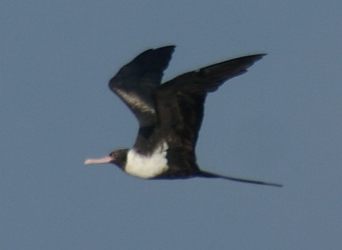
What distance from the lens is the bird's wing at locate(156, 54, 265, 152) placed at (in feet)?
43.5

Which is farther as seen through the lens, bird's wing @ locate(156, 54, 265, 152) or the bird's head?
the bird's head

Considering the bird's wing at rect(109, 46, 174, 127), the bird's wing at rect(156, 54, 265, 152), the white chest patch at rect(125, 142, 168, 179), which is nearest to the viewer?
the bird's wing at rect(156, 54, 265, 152)

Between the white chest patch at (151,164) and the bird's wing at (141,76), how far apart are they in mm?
675

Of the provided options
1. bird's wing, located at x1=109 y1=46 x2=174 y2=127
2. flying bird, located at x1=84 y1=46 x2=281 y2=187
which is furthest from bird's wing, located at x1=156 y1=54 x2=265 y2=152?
bird's wing, located at x1=109 y1=46 x2=174 y2=127

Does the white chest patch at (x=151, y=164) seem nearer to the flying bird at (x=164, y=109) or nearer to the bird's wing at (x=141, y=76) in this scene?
the flying bird at (x=164, y=109)

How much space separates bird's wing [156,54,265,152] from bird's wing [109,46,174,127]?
2.78ft

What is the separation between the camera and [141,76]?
14828mm

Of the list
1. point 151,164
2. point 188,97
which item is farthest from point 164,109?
point 151,164

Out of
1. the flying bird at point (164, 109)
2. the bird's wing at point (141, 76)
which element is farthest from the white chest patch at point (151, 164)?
the bird's wing at point (141, 76)

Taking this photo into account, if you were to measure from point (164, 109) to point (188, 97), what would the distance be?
318mm

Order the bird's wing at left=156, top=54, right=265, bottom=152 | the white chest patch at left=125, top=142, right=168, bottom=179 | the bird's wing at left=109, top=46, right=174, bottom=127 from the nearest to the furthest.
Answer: the bird's wing at left=156, top=54, right=265, bottom=152 < the white chest patch at left=125, top=142, right=168, bottom=179 < the bird's wing at left=109, top=46, right=174, bottom=127

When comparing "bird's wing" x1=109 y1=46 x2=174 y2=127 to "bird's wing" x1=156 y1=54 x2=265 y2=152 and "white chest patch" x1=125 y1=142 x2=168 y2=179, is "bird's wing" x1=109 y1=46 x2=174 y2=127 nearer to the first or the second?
"white chest patch" x1=125 y1=142 x2=168 y2=179

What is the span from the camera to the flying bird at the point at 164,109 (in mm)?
13320

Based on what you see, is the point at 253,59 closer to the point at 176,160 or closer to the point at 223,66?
the point at 223,66
